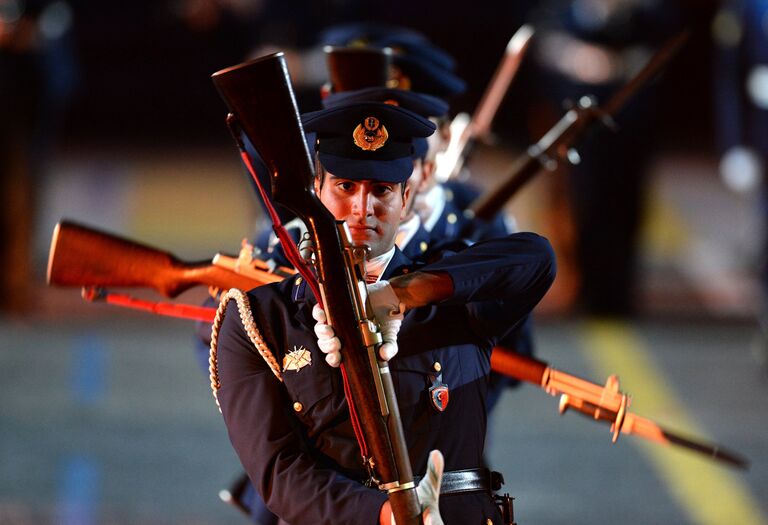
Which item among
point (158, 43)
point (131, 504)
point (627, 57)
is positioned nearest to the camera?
point (131, 504)

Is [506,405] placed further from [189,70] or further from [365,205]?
[189,70]

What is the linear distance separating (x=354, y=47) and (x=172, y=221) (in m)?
6.25

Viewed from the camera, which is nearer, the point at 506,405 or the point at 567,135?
the point at 567,135

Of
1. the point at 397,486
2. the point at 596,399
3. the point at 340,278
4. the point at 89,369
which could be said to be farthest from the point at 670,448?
the point at 340,278

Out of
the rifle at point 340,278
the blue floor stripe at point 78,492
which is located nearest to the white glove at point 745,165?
the blue floor stripe at point 78,492

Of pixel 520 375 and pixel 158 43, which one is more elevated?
pixel 158 43

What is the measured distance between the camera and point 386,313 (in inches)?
100

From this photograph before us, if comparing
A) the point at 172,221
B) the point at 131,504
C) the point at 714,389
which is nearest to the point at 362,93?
the point at 131,504

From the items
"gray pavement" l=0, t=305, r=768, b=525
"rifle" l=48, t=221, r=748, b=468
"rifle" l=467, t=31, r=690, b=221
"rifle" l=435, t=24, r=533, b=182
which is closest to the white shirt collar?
"rifle" l=48, t=221, r=748, b=468

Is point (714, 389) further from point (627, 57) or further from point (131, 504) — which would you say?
point (131, 504)

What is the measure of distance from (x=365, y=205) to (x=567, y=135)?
5.72 ft

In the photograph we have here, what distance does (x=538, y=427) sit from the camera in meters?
6.41

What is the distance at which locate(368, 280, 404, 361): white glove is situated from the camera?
252cm

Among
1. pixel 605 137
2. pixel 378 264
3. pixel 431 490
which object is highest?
pixel 605 137
